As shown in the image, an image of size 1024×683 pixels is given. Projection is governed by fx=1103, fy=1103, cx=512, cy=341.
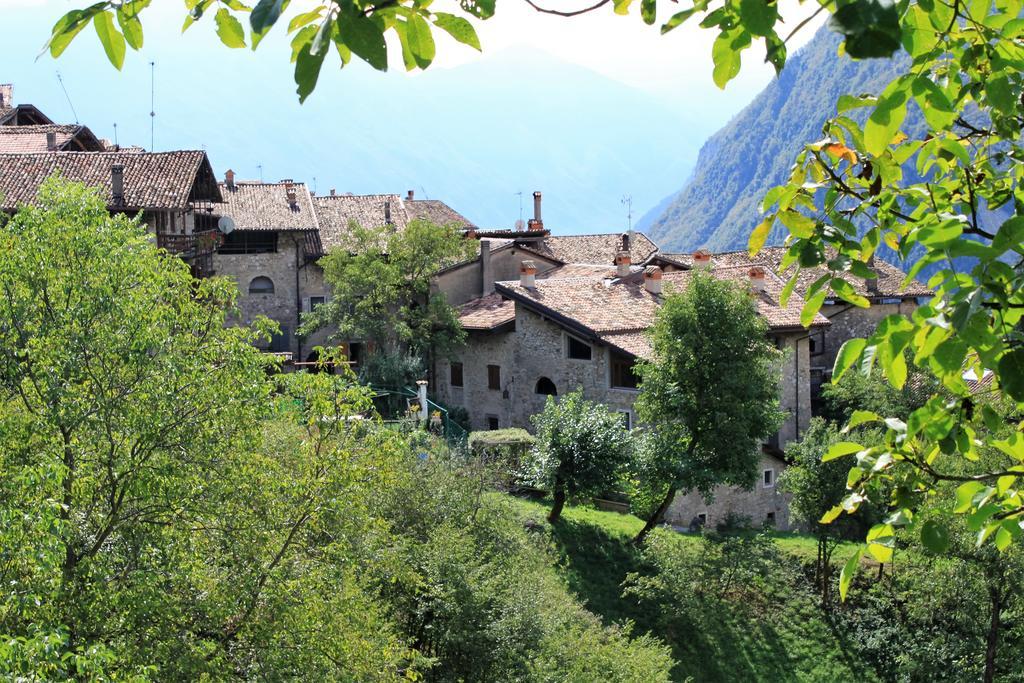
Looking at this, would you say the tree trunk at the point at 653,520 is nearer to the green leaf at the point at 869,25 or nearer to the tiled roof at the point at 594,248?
the tiled roof at the point at 594,248

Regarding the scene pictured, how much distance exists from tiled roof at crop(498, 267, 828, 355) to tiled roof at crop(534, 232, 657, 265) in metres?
11.6

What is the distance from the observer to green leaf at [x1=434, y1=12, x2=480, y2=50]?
7.54 feet

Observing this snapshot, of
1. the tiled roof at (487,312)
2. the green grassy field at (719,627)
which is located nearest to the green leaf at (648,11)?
the green grassy field at (719,627)

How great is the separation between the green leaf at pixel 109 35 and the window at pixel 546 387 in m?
26.6

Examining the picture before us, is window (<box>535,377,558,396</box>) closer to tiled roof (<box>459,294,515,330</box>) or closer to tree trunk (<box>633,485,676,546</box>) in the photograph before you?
tiled roof (<box>459,294,515,330</box>)

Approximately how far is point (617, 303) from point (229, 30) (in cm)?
2689

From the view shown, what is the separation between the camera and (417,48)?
2.26 m

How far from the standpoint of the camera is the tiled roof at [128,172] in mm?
27250

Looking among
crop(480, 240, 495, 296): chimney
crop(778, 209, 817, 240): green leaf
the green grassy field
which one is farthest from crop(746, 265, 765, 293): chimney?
crop(778, 209, 817, 240): green leaf

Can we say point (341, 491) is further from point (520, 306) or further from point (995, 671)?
point (520, 306)

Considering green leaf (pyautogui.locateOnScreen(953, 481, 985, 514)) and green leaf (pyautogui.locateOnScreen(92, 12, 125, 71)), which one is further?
green leaf (pyautogui.locateOnScreen(953, 481, 985, 514))

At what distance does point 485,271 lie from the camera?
1358 inches

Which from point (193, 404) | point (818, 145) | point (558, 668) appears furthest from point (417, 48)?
point (558, 668)

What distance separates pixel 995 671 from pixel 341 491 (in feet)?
42.3
